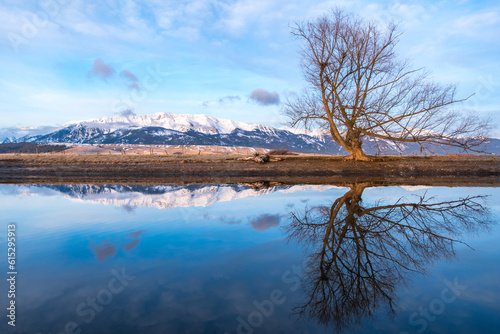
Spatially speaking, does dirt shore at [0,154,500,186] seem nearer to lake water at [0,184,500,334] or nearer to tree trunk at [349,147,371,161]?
tree trunk at [349,147,371,161]

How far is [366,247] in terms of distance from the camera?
5.98m

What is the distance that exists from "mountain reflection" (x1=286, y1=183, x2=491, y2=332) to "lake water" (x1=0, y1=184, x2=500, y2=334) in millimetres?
25

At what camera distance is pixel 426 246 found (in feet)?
20.4

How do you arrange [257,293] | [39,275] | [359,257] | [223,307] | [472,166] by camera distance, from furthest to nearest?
[472,166] → [359,257] → [39,275] → [257,293] → [223,307]

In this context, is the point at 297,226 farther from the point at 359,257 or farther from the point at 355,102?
the point at 355,102

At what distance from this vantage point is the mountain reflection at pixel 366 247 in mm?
4027

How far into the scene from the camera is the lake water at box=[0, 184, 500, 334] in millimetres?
3666

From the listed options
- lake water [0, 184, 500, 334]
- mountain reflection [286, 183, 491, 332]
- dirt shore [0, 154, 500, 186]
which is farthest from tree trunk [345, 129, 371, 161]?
lake water [0, 184, 500, 334]

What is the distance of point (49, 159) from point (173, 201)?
25.6 meters

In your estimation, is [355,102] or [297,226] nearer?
[297,226]

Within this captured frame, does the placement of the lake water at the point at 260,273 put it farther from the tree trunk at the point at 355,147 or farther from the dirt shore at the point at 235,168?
the tree trunk at the point at 355,147

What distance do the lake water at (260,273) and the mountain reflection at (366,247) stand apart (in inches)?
1.0

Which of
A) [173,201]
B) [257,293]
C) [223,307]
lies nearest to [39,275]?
[223,307]

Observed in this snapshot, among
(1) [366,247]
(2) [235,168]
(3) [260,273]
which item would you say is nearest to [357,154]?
(2) [235,168]
